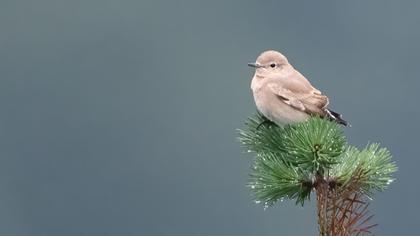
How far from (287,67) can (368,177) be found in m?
3.72

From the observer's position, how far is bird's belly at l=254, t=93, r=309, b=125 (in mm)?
6476

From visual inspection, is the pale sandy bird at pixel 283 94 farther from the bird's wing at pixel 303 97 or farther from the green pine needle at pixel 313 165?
the green pine needle at pixel 313 165

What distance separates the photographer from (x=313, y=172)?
14.5 ft

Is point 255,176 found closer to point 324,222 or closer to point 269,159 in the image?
point 269,159

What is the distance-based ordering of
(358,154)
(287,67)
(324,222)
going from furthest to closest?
(287,67) < (358,154) < (324,222)

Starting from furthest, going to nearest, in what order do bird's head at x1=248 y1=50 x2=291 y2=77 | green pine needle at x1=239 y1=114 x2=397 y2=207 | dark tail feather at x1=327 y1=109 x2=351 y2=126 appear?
bird's head at x1=248 y1=50 x2=291 y2=77 < dark tail feather at x1=327 y1=109 x2=351 y2=126 < green pine needle at x1=239 y1=114 x2=397 y2=207

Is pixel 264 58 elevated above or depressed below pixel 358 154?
above

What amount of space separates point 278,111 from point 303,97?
40 centimetres

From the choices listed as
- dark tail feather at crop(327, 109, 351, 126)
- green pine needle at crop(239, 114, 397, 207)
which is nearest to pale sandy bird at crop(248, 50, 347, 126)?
dark tail feather at crop(327, 109, 351, 126)

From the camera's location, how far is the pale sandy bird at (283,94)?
21.7 ft

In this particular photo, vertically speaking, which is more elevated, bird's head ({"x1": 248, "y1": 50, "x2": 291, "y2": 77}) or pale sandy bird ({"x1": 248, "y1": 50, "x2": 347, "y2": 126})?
bird's head ({"x1": 248, "y1": 50, "x2": 291, "y2": 77})

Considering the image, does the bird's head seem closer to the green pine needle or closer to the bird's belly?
the bird's belly

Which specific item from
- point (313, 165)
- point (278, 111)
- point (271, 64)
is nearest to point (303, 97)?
point (278, 111)

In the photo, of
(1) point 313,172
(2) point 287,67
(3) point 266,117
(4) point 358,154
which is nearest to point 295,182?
(1) point 313,172
